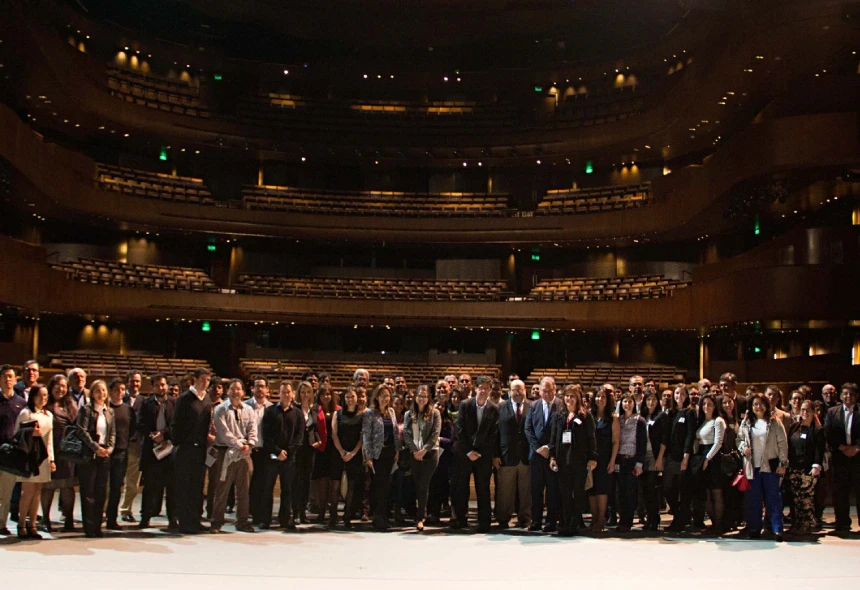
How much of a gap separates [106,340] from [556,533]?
75.3ft

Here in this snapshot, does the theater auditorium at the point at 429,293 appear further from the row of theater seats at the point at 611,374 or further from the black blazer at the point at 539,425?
the row of theater seats at the point at 611,374

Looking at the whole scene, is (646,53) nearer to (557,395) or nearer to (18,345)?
(18,345)

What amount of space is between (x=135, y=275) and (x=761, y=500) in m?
22.9

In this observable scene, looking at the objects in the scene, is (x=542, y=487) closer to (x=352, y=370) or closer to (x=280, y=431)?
(x=280, y=431)

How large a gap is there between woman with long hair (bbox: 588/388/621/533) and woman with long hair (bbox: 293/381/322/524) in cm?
308

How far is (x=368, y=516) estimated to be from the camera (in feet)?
34.0

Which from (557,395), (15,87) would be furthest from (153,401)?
(15,87)

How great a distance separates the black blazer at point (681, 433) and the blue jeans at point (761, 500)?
734 millimetres

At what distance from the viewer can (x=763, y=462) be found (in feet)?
30.7

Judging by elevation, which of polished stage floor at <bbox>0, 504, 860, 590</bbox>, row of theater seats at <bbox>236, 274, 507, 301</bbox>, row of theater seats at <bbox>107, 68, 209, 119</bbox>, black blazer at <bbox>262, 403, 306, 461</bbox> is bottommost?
polished stage floor at <bbox>0, 504, 860, 590</bbox>

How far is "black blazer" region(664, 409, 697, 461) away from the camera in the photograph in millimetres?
9641

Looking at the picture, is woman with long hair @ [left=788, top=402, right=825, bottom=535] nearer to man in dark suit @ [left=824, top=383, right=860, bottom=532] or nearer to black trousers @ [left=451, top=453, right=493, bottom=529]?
man in dark suit @ [left=824, top=383, right=860, bottom=532]

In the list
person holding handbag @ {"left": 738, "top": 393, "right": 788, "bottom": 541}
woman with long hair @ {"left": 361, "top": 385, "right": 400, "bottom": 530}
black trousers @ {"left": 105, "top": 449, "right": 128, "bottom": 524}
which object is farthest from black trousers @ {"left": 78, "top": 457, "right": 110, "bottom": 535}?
person holding handbag @ {"left": 738, "top": 393, "right": 788, "bottom": 541}

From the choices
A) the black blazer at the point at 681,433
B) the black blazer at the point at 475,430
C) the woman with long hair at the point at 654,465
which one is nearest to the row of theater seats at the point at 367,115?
the woman with long hair at the point at 654,465
